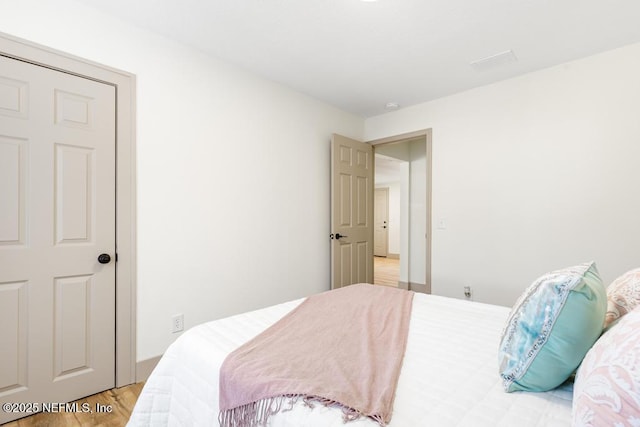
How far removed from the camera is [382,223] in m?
9.39

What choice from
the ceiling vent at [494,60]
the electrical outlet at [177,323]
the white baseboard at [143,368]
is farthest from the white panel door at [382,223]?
the white baseboard at [143,368]

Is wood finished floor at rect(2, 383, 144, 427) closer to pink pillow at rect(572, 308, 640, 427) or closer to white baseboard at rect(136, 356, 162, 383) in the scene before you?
white baseboard at rect(136, 356, 162, 383)

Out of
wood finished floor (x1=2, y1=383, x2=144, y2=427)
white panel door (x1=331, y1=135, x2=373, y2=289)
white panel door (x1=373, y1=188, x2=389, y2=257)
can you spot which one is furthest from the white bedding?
white panel door (x1=373, y1=188, x2=389, y2=257)

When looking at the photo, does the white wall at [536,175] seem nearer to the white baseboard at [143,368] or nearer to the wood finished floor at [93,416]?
the white baseboard at [143,368]

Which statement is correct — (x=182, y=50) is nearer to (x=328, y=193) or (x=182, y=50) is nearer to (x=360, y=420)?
(x=328, y=193)

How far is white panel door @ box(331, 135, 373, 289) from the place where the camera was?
140 inches

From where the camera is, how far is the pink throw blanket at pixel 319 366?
3.01 ft

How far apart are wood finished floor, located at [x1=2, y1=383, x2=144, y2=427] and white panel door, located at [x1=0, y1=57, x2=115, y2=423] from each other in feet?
0.21

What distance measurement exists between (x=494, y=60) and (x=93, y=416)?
3785mm

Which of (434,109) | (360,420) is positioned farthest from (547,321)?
(434,109)

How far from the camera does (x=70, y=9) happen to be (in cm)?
191

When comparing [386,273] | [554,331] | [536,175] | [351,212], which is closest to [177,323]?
[351,212]

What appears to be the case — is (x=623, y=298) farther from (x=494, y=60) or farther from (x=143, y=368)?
(x=143, y=368)

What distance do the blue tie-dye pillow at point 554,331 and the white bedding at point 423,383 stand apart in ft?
0.21
